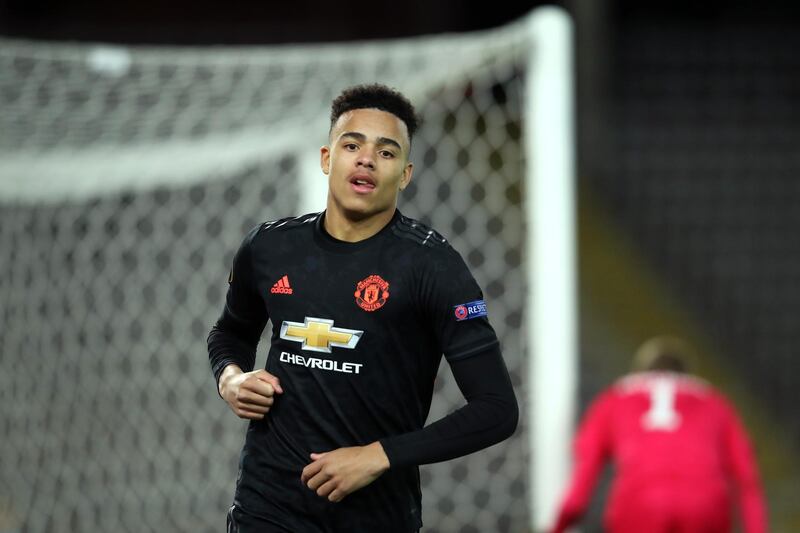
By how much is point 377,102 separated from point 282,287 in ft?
1.26

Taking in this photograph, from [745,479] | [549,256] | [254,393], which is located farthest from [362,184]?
[745,479]

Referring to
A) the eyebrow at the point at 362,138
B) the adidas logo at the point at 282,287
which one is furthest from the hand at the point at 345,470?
the eyebrow at the point at 362,138

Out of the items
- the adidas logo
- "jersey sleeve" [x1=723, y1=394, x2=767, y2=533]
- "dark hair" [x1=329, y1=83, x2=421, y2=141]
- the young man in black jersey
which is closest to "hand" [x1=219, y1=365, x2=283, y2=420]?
the young man in black jersey

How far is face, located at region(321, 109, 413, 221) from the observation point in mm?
1995

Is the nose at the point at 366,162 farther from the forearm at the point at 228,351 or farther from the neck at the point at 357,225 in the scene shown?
the forearm at the point at 228,351

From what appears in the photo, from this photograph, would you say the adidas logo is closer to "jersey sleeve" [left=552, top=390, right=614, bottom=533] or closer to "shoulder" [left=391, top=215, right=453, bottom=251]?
"shoulder" [left=391, top=215, right=453, bottom=251]

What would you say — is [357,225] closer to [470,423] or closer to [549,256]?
[470,423]

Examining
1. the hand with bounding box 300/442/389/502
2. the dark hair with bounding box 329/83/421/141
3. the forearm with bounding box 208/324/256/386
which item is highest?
the dark hair with bounding box 329/83/421/141

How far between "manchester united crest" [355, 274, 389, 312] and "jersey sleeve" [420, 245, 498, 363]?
7cm

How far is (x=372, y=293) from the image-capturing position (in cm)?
196

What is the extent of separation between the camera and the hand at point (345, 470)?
6.01 ft

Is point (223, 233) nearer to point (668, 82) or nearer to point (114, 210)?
point (114, 210)

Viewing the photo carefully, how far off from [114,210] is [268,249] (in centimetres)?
436

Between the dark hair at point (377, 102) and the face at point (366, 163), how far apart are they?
2 centimetres
